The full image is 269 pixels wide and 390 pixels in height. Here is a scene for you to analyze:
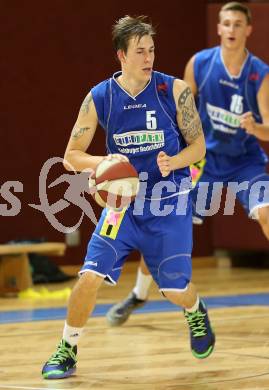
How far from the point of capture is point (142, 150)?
539 centimetres

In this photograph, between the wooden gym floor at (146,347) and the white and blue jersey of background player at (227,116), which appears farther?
the white and blue jersey of background player at (227,116)

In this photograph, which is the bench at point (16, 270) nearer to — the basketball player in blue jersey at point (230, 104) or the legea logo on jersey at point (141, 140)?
the basketball player in blue jersey at point (230, 104)

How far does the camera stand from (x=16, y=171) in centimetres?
1012

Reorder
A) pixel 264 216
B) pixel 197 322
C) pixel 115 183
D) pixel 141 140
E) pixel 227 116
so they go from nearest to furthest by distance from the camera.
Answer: pixel 115 183
pixel 141 140
pixel 197 322
pixel 264 216
pixel 227 116

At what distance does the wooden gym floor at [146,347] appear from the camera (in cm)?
514

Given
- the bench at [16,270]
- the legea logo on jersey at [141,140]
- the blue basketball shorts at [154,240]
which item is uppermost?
the legea logo on jersey at [141,140]

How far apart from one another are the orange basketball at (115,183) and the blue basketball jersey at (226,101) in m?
2.55

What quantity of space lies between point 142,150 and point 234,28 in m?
2.40

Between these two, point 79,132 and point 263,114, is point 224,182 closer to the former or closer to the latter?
point 263,114

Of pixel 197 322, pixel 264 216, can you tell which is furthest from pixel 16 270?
pixel 197 322

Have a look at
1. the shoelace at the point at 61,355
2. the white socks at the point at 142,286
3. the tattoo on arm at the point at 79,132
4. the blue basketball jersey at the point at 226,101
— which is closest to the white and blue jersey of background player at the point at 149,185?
the tattoo on arm at the point at 79,132

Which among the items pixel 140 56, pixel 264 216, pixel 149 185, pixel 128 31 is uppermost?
pixel 128 31

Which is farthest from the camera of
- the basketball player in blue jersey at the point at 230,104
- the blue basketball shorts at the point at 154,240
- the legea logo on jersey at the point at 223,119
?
the legea logo on jersey at the point at 223,119

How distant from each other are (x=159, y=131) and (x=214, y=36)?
554cm
